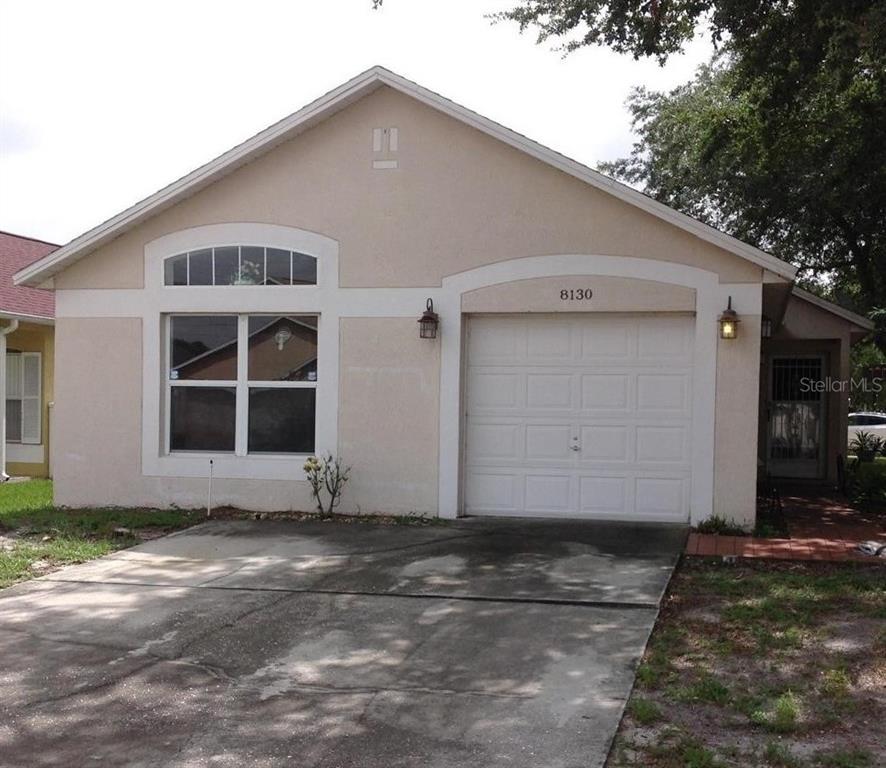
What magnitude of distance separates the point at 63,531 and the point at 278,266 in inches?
154

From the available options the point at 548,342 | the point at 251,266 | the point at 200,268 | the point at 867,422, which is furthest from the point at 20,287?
the point at 867,422

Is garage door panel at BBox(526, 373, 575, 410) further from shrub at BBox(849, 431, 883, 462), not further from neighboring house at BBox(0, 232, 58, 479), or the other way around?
neighboring house at BBox(0, 232, 58, 479)

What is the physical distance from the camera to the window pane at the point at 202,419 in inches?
453

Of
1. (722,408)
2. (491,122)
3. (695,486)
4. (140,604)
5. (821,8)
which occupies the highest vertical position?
(821,8)

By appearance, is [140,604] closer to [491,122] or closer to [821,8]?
[491,122]

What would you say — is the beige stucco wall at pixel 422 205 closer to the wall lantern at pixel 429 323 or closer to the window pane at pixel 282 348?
the wall lantern at pixel 429 323

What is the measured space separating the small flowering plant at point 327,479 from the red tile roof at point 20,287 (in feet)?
19.7

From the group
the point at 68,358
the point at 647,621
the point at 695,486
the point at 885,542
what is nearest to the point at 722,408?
the point at 695,486

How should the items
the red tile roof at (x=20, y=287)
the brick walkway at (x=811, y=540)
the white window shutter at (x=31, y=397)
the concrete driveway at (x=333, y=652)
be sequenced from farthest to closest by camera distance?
1. the white window shutter at (x=31, y=397)
2. the red tile roof at (x=20, y=287)
3. the brick walkway at (x=811, y=540)
4. the concrete driveway at (x=333, y=652)

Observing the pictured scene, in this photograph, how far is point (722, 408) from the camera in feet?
32.9

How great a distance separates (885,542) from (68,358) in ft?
32.1

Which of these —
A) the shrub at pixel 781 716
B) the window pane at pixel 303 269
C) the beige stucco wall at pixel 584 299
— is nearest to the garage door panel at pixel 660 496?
the beige stucco wall at pixel 584 299

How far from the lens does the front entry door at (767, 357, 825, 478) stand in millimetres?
17016

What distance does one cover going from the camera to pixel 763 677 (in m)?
5.52
